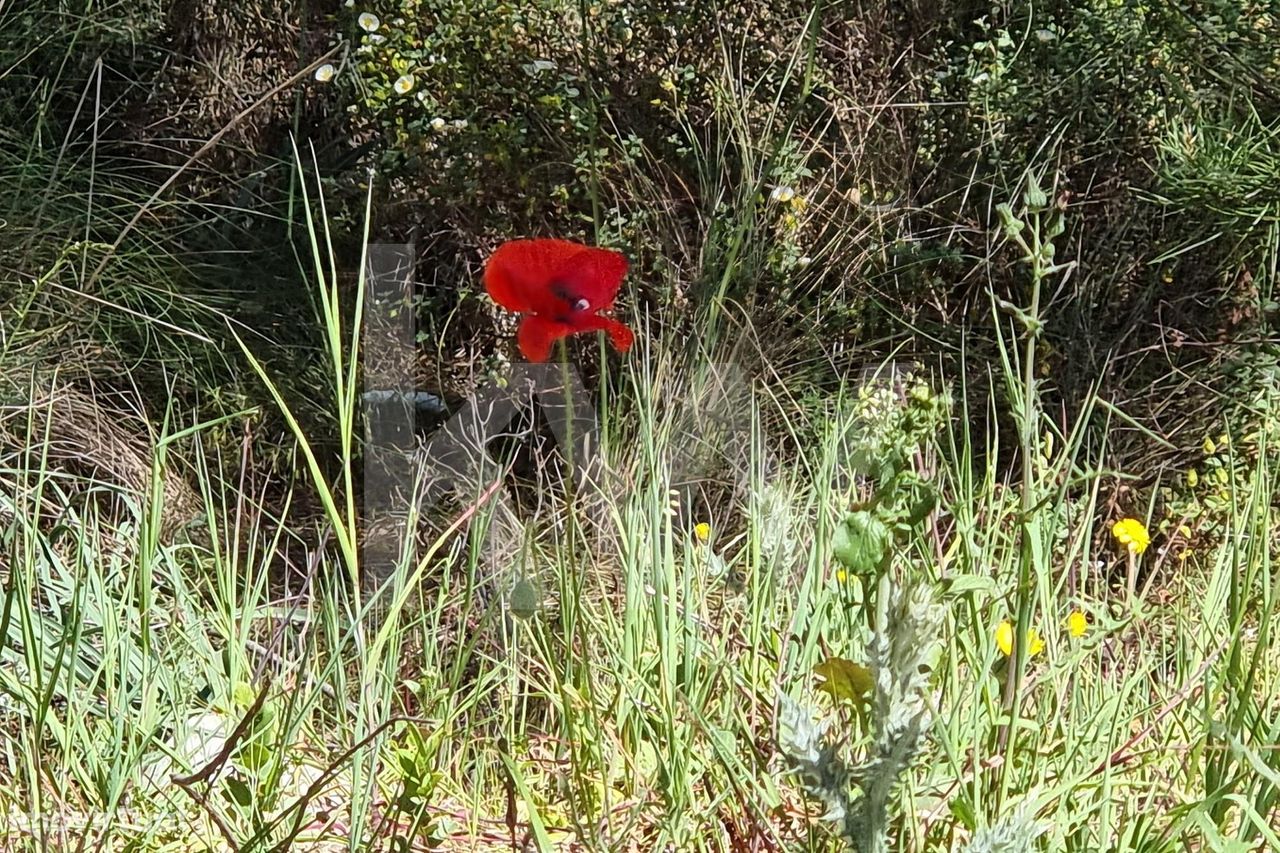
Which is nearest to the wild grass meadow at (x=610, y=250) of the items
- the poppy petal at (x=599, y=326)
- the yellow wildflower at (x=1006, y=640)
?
the yellow wildflower at (x=1006, y=640)

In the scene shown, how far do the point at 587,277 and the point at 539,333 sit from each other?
0.15ft

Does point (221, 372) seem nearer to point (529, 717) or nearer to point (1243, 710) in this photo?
point (529, 717)

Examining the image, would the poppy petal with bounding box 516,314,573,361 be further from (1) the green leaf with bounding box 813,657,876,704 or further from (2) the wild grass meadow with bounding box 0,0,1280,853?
(2) the wild grass meadow with bounding box 0,0,1280,853

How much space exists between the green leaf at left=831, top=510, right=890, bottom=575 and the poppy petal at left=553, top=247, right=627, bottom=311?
0.71ft

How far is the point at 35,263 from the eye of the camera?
5.14ft

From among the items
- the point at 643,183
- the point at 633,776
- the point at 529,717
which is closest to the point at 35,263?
the point at 643,183

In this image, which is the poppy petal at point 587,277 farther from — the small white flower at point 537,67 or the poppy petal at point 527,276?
the small white flower at point 537,67

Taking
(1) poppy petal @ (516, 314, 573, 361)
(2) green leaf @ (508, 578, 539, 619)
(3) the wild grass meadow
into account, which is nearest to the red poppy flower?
(1) poppy petal @ (516, 314, 573, 361)

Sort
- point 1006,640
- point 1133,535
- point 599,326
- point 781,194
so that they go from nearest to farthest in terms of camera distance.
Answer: point 599,326
point 1006,640
point 1133,535
point 781,194

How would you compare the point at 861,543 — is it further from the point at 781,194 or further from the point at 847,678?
the point at 781,194

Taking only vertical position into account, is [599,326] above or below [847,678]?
above

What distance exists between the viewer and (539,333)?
0.66 metres

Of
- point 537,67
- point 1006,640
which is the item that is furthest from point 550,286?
point 537,67

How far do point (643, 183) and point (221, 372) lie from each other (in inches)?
28.4
